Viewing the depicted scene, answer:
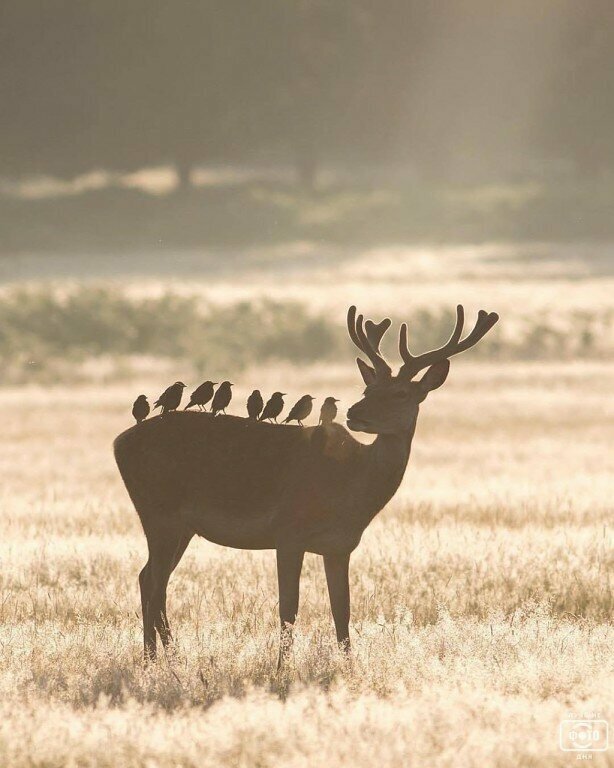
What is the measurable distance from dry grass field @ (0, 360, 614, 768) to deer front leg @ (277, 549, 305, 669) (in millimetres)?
199

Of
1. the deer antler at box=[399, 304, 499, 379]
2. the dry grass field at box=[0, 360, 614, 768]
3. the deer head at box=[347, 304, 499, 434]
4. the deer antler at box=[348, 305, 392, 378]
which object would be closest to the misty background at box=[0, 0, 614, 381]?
the dry grass field at box=[0, 360, 614, 768]

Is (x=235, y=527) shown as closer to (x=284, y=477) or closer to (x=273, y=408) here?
(x=284, y=477)

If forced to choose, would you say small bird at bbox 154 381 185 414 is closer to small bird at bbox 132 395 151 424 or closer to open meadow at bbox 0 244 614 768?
small bird at bbox 132 395 151 424

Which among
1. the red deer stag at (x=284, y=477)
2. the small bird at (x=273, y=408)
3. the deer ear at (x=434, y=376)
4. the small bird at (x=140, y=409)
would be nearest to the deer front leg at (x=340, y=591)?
the red deer stag at (x=284, y=477)

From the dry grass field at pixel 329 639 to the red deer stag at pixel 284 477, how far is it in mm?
514

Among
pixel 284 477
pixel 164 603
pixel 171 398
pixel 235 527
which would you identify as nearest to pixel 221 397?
pixel 171 398

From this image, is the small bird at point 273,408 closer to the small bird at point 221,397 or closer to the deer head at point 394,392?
the small bird at point 221,397

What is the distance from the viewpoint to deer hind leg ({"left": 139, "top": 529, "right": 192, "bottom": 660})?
10.4 m

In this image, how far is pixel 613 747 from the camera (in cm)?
862

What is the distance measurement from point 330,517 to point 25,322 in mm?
33581

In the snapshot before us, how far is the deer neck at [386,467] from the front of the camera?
9.91 meters

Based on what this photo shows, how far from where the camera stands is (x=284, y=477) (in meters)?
10.0

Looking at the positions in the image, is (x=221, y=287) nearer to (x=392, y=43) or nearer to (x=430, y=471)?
(x=430, y=471)

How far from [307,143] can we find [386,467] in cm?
7328
